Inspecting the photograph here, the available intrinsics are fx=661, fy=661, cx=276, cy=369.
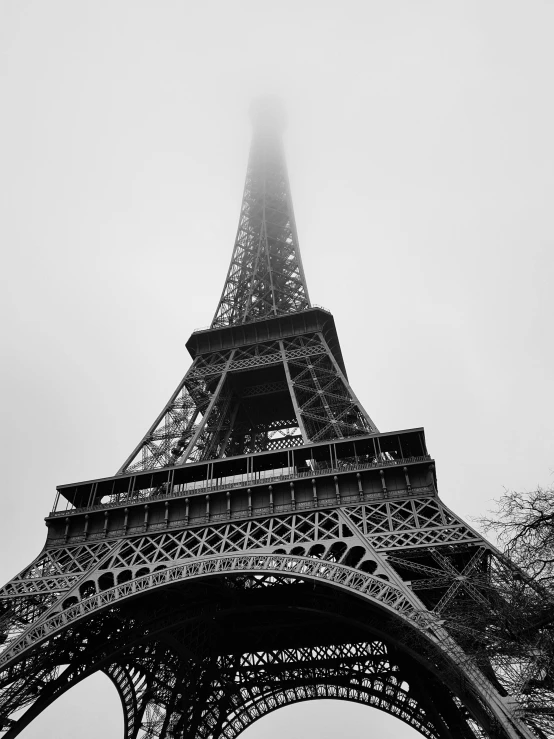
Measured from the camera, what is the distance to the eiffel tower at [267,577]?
1967 cm

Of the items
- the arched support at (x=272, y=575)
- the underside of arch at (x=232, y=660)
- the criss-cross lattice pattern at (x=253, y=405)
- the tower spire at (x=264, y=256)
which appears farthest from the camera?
the tower spire at (x=264, y=256)

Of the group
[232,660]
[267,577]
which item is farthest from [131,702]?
[267,577]

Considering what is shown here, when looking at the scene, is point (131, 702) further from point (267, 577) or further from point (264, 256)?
point (264, 256)

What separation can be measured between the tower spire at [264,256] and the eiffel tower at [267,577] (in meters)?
0.98

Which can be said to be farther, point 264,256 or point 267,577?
point 264,256

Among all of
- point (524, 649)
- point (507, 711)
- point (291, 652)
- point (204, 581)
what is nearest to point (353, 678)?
point (291, 652)

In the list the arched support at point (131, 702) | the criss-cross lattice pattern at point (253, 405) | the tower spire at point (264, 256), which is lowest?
the arched support at point (131, 702)

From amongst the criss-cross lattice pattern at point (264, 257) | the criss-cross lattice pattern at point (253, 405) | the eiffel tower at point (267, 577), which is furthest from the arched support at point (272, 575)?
the criss-cross lattice pattern at point (264, 257)

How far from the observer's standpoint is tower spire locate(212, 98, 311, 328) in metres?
42.5

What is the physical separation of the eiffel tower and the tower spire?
3.21 ft

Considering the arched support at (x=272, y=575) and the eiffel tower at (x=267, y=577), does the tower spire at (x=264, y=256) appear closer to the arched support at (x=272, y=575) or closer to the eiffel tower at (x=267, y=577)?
the eiffel tower at (x=267, y=577)

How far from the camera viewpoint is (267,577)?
1145 inches

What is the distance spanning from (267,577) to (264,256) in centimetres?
2408

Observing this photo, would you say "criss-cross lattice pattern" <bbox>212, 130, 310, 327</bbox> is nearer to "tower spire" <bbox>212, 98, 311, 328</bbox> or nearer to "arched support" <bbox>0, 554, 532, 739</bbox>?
"tower spire" <bbox>212, 98, 311, 328</bbox>
